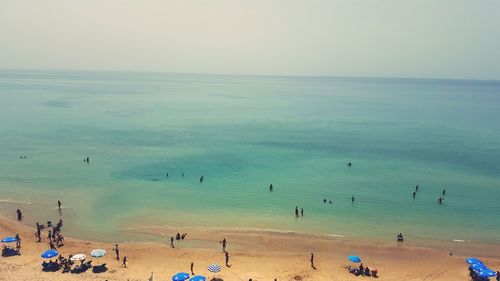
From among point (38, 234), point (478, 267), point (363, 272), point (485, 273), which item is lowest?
point (363, 272)

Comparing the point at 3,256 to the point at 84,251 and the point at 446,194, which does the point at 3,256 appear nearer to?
the point at 84,251

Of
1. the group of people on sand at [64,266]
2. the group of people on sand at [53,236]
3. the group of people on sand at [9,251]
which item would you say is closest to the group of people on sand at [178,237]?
the group of people on sand at [64,266]

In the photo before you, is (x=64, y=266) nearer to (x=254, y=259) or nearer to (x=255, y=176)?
(x=254, y=259)

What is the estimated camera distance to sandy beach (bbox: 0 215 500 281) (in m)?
30.2

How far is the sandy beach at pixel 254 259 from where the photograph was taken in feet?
99.1

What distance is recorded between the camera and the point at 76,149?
235 feet

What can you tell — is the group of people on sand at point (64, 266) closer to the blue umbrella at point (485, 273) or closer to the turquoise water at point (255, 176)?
the turquoise water at point (255, 176)

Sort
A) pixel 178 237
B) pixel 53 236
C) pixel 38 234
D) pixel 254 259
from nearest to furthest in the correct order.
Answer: pixel 254 259
pixel 53 236
pixel 38 234
pixel 178 237

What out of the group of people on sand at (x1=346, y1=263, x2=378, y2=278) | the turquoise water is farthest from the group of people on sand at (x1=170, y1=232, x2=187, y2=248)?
the group of people on sand at (x1=346, y1=263, x2=378, y2=278)

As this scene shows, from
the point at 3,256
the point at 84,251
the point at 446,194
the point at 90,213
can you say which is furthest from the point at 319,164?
the point at 3,256

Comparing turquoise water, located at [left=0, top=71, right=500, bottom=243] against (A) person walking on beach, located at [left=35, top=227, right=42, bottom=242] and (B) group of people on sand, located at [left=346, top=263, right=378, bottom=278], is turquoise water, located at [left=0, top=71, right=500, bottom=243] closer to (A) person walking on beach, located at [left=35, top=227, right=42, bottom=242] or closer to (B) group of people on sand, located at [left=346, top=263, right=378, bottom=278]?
(A) person walking on beach, located at [left=35, top=227, right=42, bottom=242]

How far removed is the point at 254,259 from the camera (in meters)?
33.4

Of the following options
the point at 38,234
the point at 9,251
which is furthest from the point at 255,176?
the point at 9,251

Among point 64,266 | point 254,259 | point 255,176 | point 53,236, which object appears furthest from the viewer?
point 255,176
